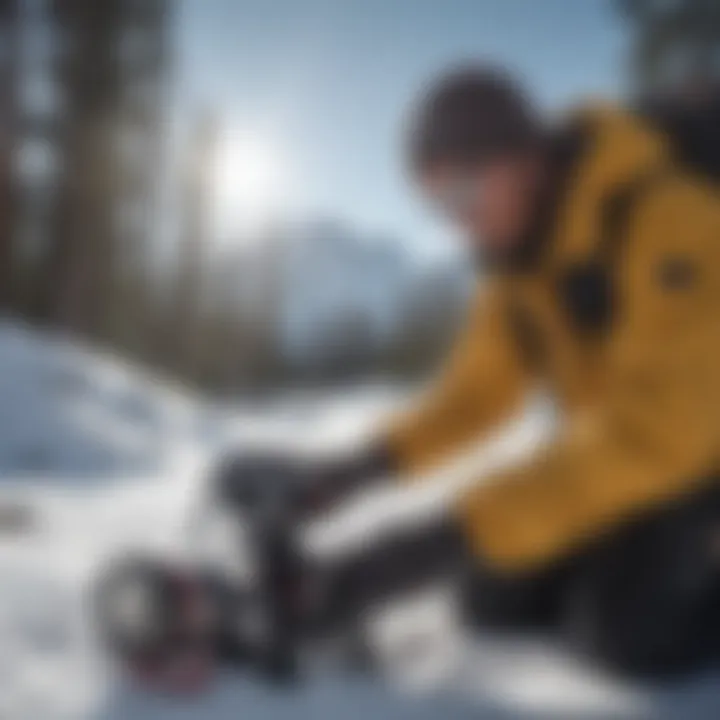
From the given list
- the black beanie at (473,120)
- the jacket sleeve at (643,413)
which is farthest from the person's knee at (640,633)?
the black beanie at (473,120)

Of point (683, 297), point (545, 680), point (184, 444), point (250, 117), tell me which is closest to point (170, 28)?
point (250, 117)

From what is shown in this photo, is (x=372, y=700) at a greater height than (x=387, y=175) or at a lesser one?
lesser

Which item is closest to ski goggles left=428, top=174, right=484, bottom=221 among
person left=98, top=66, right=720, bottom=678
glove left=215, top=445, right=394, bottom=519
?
person left=98, top=66, right=720, bottom=678

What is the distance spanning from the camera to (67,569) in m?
0.79

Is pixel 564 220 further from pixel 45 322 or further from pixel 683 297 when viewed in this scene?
pixel 45 322

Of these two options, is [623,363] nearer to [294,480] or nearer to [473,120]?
[473,120]

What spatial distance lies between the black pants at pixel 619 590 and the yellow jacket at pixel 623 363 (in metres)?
0.04

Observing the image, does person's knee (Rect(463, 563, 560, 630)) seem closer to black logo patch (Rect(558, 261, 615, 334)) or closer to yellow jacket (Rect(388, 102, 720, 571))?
yellow jacket (Rect(388, 102, 720, 571))

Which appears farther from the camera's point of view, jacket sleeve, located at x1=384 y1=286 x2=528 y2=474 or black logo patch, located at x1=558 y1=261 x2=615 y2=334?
jacket sleeve, located at x1=384 y1=286 x2=528 y2=474

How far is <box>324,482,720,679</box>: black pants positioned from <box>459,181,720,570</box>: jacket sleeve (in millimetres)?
55

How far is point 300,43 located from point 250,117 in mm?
70

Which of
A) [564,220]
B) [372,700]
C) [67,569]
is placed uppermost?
[564,220]

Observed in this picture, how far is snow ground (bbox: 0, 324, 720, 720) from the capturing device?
2.38 ft

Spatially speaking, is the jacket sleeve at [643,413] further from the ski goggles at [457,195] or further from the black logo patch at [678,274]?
the ski goggles at [457,195]
